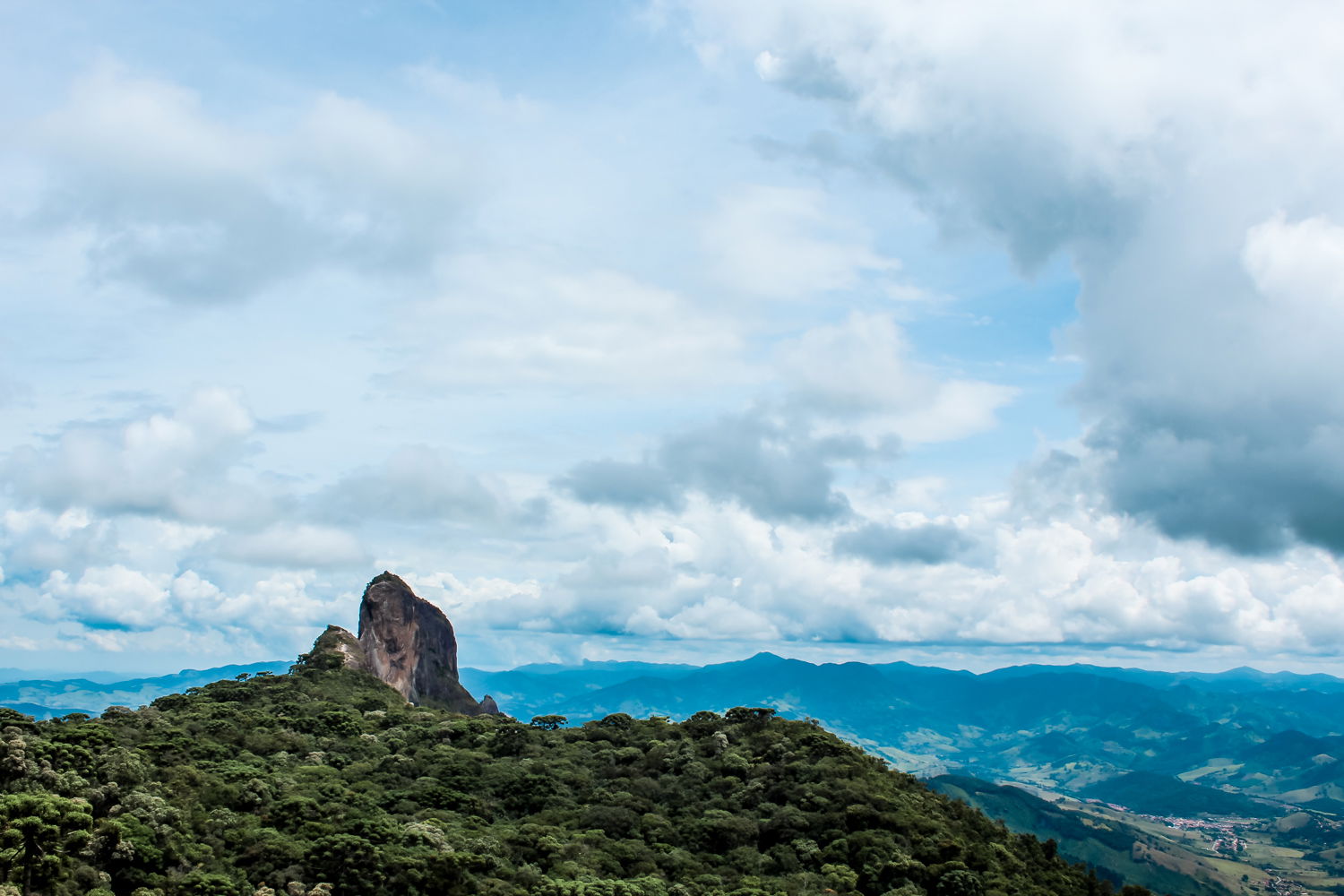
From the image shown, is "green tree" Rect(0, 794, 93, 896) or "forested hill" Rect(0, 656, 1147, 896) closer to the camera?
"green tree" Rect(0, 794, 93, 896)

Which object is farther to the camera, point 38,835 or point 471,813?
point 471,813

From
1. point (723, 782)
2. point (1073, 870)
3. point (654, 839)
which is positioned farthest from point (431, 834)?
point (1073, 870)

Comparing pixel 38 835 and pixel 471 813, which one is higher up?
pixel 38 835

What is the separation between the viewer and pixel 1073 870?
353 ft

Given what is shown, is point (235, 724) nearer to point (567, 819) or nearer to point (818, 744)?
point (567, 819)

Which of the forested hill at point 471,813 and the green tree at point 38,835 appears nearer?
the green tree at point 38,835

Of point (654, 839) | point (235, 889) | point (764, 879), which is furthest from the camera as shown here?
point (654, 839)

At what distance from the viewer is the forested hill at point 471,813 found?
236ft

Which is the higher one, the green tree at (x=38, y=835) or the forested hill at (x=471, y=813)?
the green tree at (x=38, y=835)

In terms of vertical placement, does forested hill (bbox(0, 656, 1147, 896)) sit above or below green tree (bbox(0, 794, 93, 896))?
below

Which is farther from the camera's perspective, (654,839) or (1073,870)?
(1073,870)

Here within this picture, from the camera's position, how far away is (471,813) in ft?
316

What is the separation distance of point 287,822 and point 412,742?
4035 centimetres

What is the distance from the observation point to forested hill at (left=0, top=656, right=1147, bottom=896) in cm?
7181
